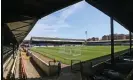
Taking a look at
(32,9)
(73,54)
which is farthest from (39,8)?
(73,54)

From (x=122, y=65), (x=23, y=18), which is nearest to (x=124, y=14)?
(x=122, y=65)

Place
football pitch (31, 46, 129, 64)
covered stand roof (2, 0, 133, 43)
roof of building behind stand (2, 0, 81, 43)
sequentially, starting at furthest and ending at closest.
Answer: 1. football pitch (31, 46, 129, 64)
2. roof of building behind stand (2, 0, 81, 43)
3. covered stand roof (2, 0, 133, 43)

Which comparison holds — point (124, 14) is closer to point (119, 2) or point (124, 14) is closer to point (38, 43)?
point (119, 2)

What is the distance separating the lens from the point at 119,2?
1836 cm

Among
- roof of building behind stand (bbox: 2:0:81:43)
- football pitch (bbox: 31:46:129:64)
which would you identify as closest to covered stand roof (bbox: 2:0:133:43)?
roof of building behind stand (bbox: 2:0:81:43)

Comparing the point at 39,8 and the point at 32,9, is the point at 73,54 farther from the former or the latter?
the point at 39,8

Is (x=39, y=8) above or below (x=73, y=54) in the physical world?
above

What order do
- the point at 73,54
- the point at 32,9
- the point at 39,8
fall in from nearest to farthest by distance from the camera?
the point at 39,8, the point at 32,9, the point at 73,54

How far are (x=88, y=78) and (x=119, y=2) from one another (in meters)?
6.75

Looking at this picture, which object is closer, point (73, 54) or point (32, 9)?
point (32, 9)

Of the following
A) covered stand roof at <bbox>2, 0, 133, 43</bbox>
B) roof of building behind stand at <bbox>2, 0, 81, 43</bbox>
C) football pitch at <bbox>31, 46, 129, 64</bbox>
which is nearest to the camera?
covered stand roof at <bbox>2, 0, 133, 43</bbox>

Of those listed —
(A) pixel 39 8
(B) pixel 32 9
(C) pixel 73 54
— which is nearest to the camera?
(A) pixel 39 8

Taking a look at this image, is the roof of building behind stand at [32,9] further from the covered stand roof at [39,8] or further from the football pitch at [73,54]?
the football pitch at [73,54]

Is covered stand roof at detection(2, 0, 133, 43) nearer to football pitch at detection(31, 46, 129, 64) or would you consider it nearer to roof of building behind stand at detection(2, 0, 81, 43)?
roof of building behind stand at detection(2, 0, 81, 43)
